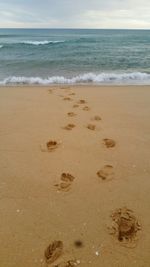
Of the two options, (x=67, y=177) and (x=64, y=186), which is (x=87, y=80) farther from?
(x=64, y=186)

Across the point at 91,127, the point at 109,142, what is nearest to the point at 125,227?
the point at 109,142

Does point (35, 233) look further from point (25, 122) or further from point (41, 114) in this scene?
point (41, 114)

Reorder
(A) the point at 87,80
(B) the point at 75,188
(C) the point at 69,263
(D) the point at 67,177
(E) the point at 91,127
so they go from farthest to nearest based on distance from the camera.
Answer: (A) the point at 87,80 → (E) the point at 91,127 → (D) the point at 67,177 → (B) the point at 75,188 → (C) the point at 69,263

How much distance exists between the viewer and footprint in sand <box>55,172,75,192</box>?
7.11 feet

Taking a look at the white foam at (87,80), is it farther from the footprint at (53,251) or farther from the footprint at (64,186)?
the footprint at (53,251)

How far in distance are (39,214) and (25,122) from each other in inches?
79.3

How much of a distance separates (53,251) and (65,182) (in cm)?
74

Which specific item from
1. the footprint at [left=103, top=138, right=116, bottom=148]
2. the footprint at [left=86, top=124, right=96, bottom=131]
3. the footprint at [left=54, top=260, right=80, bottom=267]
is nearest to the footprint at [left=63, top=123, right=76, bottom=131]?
the footprint at [left=86, top=124, right=96, bottom=131]

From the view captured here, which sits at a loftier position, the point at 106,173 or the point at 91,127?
the point at 91,127

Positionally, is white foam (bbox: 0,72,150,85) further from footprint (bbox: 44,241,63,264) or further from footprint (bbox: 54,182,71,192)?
footprint (bbox: 44,241,63,264)

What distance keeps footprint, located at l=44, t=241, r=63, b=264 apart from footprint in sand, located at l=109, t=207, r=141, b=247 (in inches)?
15.6

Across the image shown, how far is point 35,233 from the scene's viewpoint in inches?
68.1

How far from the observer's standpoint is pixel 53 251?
1.59 m

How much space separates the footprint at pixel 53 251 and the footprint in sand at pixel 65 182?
0.57m
